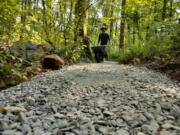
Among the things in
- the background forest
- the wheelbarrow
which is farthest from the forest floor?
the wheelbarrow

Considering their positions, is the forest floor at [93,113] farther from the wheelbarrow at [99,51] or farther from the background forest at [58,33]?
the wheelbarrow at [99,51]

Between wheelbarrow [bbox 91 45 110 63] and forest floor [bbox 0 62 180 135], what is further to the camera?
wheelbarrow [bbox 91 45 110 63]

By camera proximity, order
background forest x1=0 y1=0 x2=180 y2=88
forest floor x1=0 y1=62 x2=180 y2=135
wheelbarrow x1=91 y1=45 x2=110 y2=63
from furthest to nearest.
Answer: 1. wheelbarrow x1=91 y1=45 x2=110 y2=63
2. background forest x1=0 y1=0 x2=180 y2=88
3. forest floor x1=0 y1=62 x2=180 y2=135

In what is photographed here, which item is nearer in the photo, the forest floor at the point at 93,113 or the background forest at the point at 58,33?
the forest floor at the point at 93,113

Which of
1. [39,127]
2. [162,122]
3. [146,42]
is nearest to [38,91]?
[39,127]

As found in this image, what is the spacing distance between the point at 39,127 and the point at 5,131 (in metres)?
0.23

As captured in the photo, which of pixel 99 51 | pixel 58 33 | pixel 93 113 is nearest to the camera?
pixel 93 113

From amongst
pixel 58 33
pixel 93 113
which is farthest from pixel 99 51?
pixel 93 113

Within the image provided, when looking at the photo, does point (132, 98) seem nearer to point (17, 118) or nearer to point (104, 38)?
point (17, 118)

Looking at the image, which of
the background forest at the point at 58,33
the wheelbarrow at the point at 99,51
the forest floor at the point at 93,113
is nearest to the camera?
the forest floor at the point at 93,113

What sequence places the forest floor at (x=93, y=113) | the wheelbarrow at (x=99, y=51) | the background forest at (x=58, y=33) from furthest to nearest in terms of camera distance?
the wheelbarrow at (x=99, y=51) → the background forest at (x=58, y=33) → the forest floor at (x=93, y=113)

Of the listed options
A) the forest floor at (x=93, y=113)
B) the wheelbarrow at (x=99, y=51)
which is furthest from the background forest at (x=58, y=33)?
the forest floor at (x=93, y=113)

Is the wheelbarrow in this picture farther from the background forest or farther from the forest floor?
the forest floor

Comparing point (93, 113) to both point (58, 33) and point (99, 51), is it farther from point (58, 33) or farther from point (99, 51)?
point (99, 51)
